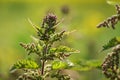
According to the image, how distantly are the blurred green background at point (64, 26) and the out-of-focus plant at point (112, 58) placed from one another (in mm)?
3210

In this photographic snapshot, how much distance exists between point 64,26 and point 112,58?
4026 mm

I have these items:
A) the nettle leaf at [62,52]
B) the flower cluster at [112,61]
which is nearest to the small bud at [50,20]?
the nettle leaf at [62,52]

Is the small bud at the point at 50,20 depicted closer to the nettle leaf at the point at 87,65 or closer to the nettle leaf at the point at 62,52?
the nettle leaf at the point at 62,52

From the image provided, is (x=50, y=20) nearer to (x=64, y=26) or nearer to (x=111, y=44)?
(x=111, y=44)

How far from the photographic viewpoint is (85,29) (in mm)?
16734

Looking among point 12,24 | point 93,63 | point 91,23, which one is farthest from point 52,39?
point 12,24

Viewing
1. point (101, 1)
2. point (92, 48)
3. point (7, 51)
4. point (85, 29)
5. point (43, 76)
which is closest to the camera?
point (43, 76)

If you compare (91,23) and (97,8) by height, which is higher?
(97,8)

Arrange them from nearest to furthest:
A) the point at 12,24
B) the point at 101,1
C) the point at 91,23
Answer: the point at 91,23 → the point at 12,24 → the point at 101,1

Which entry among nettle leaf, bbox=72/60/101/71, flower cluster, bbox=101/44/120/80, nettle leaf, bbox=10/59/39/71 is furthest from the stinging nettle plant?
flower cluster, bbox=101/44/120/80

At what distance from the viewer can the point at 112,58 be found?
3.23 metres

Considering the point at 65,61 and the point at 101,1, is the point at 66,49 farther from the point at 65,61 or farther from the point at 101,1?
the point at 101,1

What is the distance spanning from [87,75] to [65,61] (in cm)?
508

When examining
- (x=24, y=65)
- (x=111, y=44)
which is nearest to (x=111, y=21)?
(x=111, y=44)
